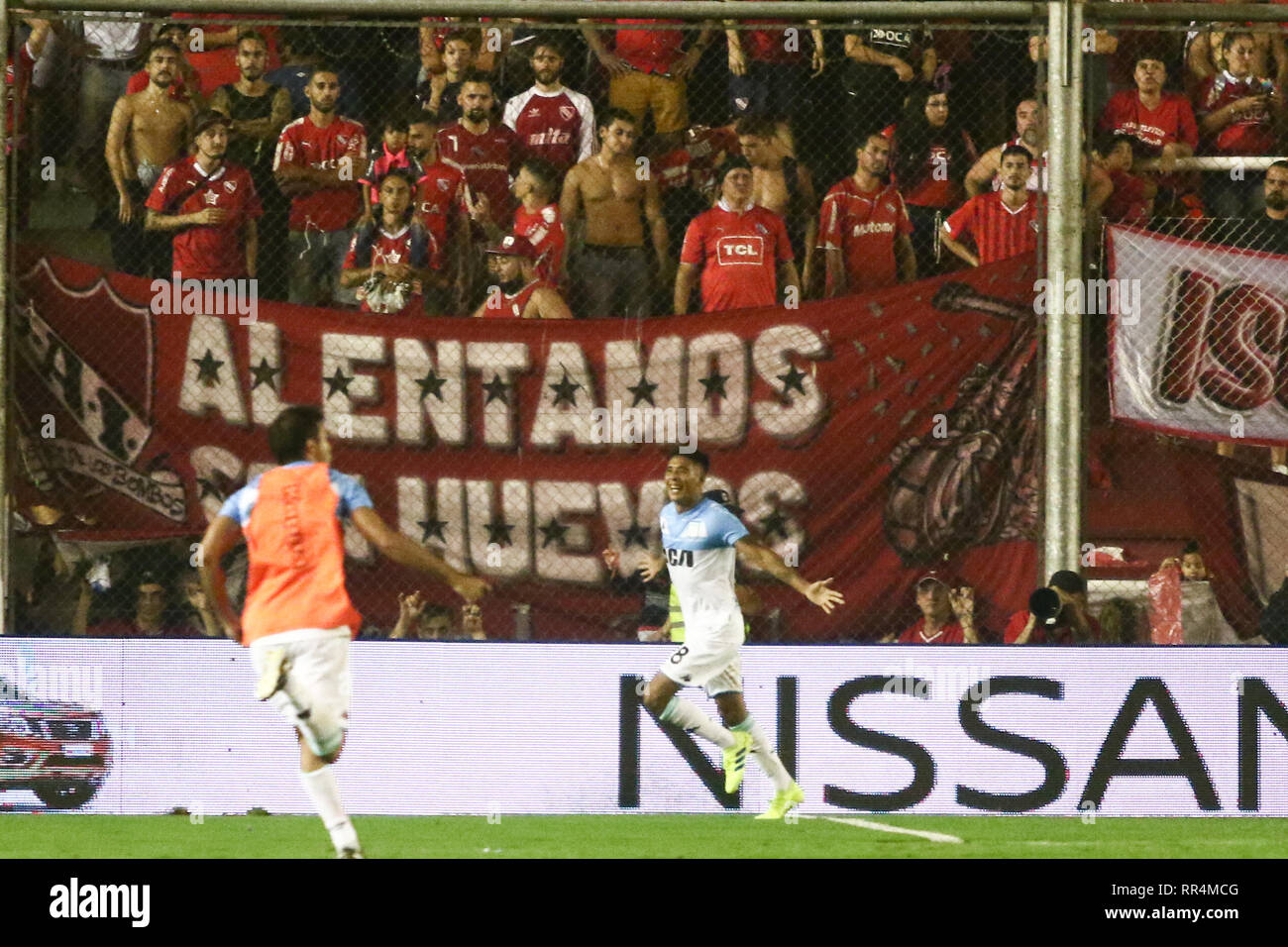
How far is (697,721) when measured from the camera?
9.92 meters

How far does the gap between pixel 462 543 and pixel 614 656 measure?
4.83 ft

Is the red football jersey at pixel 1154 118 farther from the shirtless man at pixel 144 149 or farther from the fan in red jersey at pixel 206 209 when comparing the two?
the shirtless man at pixel 144 149

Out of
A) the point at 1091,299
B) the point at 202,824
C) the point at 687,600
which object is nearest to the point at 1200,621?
the point at 1091,299

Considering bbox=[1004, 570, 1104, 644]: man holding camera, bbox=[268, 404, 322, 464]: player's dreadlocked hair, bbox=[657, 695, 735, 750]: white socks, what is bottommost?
bbox=[657, 695, 735, 750]: white socks

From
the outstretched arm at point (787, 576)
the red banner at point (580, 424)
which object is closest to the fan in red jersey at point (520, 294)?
the red banner at point (580, 424)

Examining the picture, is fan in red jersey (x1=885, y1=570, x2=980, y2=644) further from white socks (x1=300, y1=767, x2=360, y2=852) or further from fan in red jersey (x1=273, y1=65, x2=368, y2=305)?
white socks (x1=300, y1=767, x2=360, y2=852)

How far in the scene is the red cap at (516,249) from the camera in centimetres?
1198

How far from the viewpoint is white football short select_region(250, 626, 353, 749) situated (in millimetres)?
7512

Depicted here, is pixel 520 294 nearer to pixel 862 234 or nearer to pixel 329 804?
pixel 862 234

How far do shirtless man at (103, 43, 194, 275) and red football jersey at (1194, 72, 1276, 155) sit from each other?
6192mm

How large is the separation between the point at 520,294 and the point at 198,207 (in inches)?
76.4

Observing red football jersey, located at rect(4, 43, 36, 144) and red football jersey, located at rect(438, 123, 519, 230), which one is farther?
red football jersey, located at rect(438, 123, 519, 230)

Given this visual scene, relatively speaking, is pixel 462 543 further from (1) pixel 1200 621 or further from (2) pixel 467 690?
(1) pixel 1200 621

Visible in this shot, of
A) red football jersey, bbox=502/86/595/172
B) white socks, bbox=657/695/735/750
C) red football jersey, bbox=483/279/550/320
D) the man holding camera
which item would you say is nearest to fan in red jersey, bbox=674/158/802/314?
red football jersey, bbox=483/279/550/320
